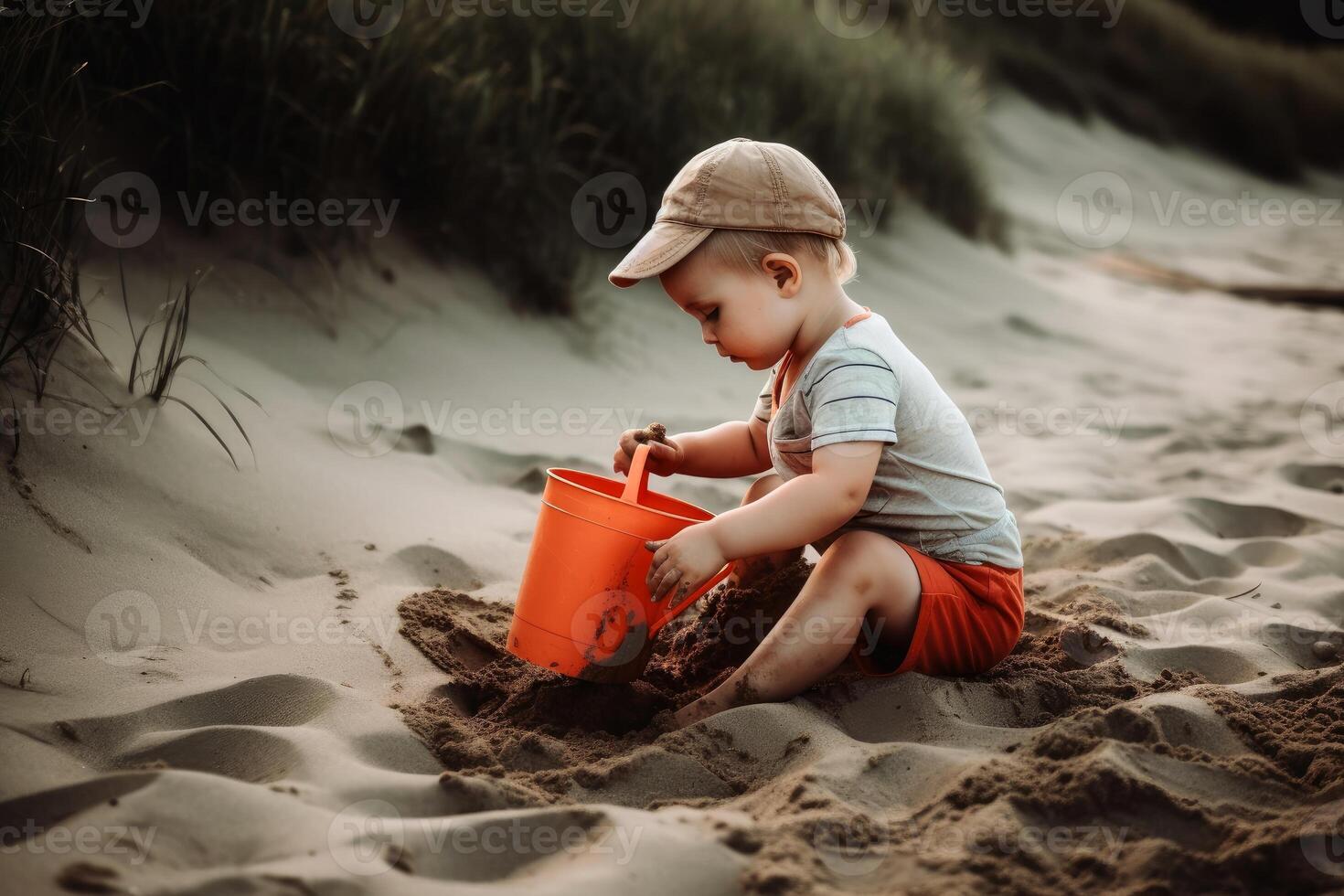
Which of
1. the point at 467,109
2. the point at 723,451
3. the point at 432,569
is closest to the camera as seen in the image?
the point at 723,451

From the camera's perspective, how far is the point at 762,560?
6.93 ft

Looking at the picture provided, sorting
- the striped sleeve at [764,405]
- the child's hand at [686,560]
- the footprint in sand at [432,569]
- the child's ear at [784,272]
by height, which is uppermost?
the child's ear at [784,272]

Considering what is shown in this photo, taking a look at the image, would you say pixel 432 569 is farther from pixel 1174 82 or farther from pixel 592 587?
pixel 1174 82

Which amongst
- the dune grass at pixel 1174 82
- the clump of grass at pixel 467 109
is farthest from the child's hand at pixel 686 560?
the dune grass at pixel 1174 82

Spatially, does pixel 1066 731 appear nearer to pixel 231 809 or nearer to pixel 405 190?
pixel 231 809

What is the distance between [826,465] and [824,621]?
24 cm

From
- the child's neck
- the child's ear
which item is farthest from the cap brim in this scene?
the child's neck

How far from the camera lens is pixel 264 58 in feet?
10.1

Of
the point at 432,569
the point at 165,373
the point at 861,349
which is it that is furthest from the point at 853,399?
the point at 165,373

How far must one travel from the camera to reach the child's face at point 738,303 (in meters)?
1.83

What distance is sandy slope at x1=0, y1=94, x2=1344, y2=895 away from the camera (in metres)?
1.32

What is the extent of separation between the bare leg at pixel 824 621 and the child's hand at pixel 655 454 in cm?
41

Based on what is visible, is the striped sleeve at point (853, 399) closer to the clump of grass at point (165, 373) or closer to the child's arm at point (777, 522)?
the child's arm at point (777, 522)

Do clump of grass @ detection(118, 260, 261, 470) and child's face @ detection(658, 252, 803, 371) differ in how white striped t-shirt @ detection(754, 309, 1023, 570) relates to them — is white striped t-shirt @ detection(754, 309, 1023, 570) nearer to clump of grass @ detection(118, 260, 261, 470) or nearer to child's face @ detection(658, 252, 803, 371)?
child's face @ detection(658, 252, 803, 371)
